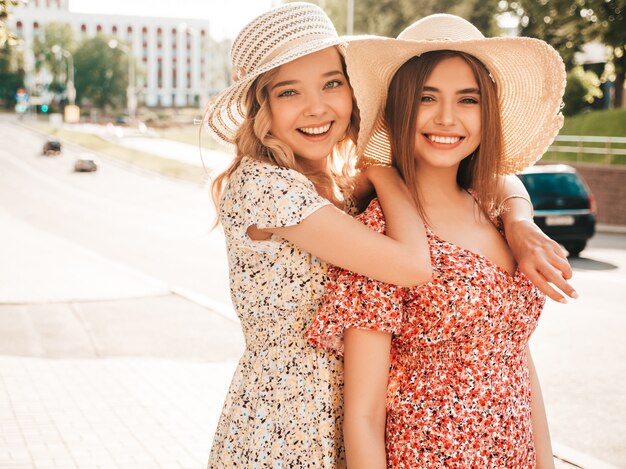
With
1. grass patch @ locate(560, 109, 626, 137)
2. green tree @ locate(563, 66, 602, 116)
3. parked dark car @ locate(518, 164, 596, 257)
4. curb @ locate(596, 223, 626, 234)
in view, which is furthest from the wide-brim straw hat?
green tree @ locate(563, 66, 602, 116)

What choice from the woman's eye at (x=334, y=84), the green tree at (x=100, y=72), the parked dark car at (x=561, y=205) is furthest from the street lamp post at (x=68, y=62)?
the woman's eye at (x=334, y=84)

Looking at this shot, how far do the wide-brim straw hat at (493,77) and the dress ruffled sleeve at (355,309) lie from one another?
0.43 m

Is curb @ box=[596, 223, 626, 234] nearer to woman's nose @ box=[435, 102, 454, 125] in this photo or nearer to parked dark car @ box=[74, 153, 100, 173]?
woman's nose @ box=[435, 102, 454, 125]

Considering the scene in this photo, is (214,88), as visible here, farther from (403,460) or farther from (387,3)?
(403,460)

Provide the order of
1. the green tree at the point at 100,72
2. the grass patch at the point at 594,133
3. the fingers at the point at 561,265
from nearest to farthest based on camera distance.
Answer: the fingers at the point at 561,265 < the grass patch at the point at 594,133 < the green tree at the point at 100,72

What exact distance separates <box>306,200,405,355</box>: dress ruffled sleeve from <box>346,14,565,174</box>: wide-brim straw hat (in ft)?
1.40

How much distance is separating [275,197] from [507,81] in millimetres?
815

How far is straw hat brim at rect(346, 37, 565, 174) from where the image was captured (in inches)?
91.9

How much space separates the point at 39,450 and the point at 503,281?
3837 mm

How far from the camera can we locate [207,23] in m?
140

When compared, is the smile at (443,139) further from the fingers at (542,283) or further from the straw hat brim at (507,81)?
the fingers at (542,283)

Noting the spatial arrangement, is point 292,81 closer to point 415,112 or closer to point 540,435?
point 415,112

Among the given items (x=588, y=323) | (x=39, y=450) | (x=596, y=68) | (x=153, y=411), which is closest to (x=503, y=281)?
(x=39, y=450)

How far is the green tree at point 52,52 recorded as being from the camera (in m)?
125
